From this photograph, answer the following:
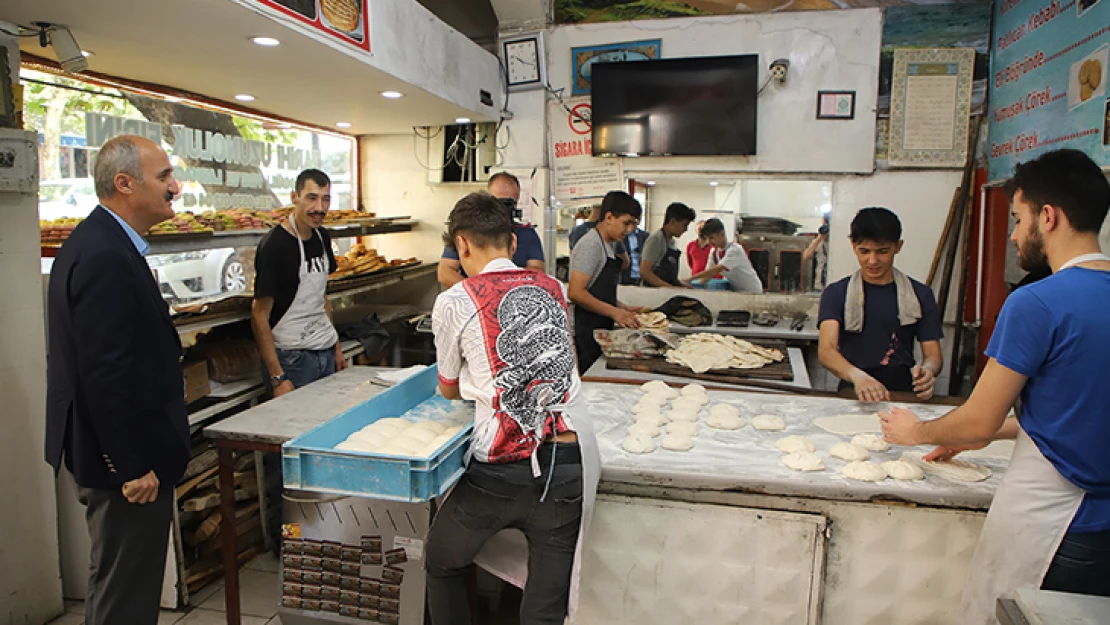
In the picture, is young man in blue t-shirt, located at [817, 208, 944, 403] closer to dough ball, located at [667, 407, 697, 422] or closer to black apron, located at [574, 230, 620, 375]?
dough ball, located at [667, 407, 697, 422]

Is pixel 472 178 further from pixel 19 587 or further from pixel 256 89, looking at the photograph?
pixel 19 587

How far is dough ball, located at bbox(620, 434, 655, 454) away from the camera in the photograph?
2.48 metres

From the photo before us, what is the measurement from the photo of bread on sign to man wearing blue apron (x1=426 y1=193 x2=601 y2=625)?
Answer: 3.26m

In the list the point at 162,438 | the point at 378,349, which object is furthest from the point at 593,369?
the point at 162,438

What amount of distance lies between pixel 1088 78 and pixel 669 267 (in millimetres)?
3036

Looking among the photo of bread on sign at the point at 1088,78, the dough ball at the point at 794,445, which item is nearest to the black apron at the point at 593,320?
the dough ball at the point at 794,445

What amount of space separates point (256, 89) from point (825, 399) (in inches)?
142

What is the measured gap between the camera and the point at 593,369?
4.03 metres

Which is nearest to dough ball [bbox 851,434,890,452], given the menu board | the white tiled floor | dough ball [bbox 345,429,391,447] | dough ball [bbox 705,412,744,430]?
dough ball [bbox 705,412,744,430]

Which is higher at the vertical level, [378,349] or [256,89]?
[256,89]

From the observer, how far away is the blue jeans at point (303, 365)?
3635 millimetres

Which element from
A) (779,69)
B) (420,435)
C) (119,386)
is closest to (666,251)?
(779,69)

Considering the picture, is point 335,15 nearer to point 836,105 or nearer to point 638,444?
point 638,444

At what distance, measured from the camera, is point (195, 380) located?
344cm
